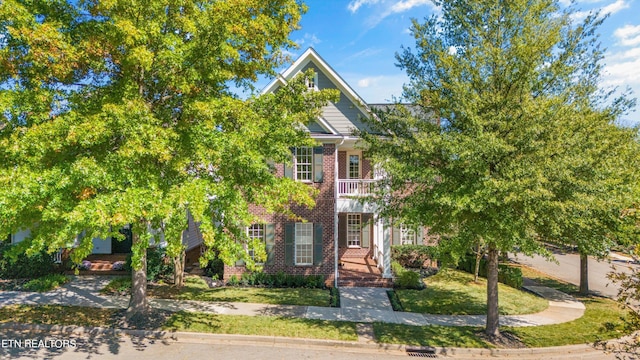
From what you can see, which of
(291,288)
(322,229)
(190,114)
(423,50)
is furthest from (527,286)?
(190,114)

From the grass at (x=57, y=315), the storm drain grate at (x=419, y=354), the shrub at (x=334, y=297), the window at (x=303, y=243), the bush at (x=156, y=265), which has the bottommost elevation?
the storm drain grate at (x=419, y=354)

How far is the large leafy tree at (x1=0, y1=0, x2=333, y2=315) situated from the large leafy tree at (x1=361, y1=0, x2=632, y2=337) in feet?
11.6

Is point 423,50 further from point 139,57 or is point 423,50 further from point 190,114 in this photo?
point 139,57

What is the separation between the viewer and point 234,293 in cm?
1423

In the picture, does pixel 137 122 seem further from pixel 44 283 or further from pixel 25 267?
pixel 25 267

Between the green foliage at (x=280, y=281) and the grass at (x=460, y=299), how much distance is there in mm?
3508

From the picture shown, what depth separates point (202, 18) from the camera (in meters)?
9.05

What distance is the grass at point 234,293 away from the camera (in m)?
13.4

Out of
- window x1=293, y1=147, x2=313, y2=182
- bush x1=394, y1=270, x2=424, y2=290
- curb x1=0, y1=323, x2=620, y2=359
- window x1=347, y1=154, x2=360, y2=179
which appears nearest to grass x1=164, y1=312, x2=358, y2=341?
curb x1=0, y1=323, x2=620, y2=359

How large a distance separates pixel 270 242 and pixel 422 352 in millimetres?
8344

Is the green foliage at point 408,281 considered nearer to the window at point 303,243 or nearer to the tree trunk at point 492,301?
the window at point 303,243

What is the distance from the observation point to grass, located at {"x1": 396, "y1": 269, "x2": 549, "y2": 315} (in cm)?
1300

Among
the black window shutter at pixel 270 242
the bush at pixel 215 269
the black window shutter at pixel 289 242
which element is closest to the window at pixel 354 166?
the black window shutter at pixel 289 242

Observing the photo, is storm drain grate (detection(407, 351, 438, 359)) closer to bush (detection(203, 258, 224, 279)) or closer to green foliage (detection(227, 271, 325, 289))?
green foliage (detection(227, 271, 325, 289))
